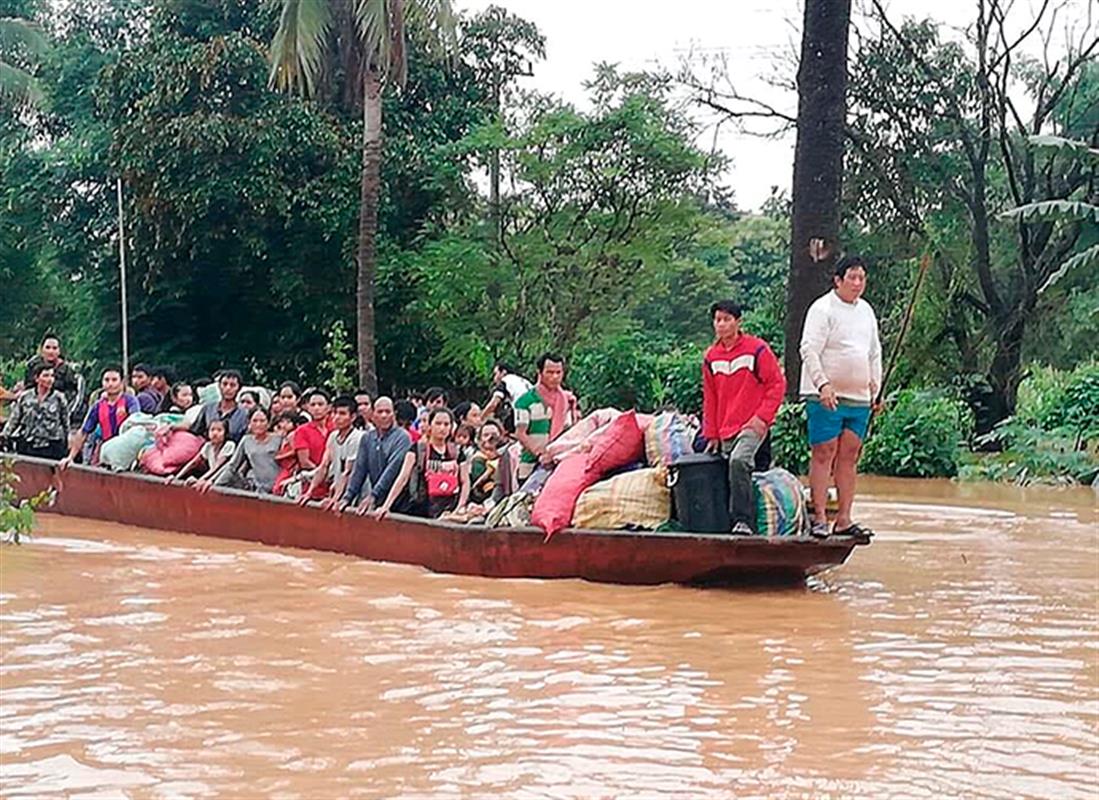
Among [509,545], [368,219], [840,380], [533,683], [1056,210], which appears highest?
[368,219]

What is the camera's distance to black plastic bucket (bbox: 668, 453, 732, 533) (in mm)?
8922

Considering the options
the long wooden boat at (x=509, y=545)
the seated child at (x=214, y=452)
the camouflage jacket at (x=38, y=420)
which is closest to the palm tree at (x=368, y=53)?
the camouflage jacket at (x=38, y=420)

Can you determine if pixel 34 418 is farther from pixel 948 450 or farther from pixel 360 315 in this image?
pixel 948 450

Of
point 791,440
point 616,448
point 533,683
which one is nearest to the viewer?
point 533,683

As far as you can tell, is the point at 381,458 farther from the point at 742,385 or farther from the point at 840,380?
the point at 840,380

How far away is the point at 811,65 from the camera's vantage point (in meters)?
13.8

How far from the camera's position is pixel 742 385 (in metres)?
8.88

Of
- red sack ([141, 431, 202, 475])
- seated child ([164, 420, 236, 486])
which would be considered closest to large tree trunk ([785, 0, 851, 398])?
seated child ([164, 420, 236, 486])

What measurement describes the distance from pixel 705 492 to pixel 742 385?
0.69m

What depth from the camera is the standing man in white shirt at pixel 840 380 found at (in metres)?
8.73

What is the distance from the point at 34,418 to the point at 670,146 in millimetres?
11739

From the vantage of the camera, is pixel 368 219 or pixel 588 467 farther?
pixel 368 219

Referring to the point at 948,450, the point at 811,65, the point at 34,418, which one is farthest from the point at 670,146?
the point at 34,418

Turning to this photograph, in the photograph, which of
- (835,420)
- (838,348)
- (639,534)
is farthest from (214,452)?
(838,348)
